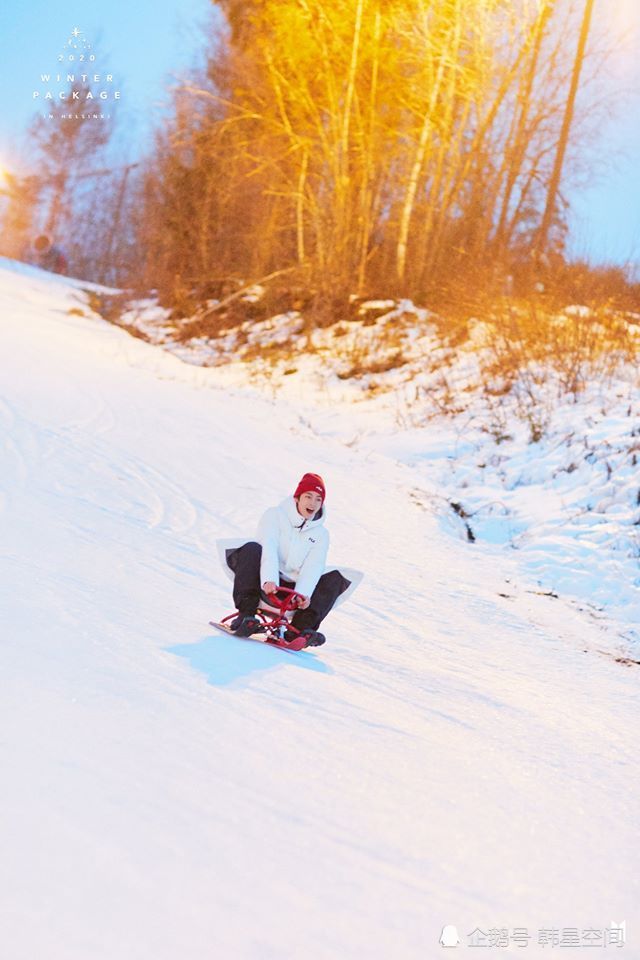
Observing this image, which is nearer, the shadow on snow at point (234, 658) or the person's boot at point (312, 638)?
the shadow on snow at point (234, 658)

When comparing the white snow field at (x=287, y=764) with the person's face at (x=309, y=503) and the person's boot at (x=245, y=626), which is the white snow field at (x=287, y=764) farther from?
the person's face at (x=309, y=503)

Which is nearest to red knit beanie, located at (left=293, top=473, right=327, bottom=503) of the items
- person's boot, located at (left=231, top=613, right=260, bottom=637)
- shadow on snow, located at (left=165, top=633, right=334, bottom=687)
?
person's boot, located at (left=231, top=613, right=260, bottom=637)

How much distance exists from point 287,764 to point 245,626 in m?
1.48

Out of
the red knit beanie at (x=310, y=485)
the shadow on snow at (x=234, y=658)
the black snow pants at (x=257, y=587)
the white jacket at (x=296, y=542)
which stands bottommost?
the shadow on snow at (x=234, y=658)

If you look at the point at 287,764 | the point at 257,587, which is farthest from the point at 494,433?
the point at 287,764

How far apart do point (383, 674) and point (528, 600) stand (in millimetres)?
2907

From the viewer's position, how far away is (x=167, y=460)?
9.20m

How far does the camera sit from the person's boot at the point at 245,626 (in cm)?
426

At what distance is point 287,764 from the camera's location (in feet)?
9.23

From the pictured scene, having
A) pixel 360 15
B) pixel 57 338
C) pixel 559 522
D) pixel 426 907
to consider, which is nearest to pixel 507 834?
pixel 426 907

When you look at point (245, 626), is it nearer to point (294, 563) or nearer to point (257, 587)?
point (257, 587)

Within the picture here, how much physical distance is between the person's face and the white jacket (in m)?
0.05

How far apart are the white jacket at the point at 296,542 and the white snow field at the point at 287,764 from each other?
41 centimetres

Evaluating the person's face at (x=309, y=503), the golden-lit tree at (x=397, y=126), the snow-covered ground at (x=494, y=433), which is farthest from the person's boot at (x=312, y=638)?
the golden-lit tree at (x=397, y=126)
